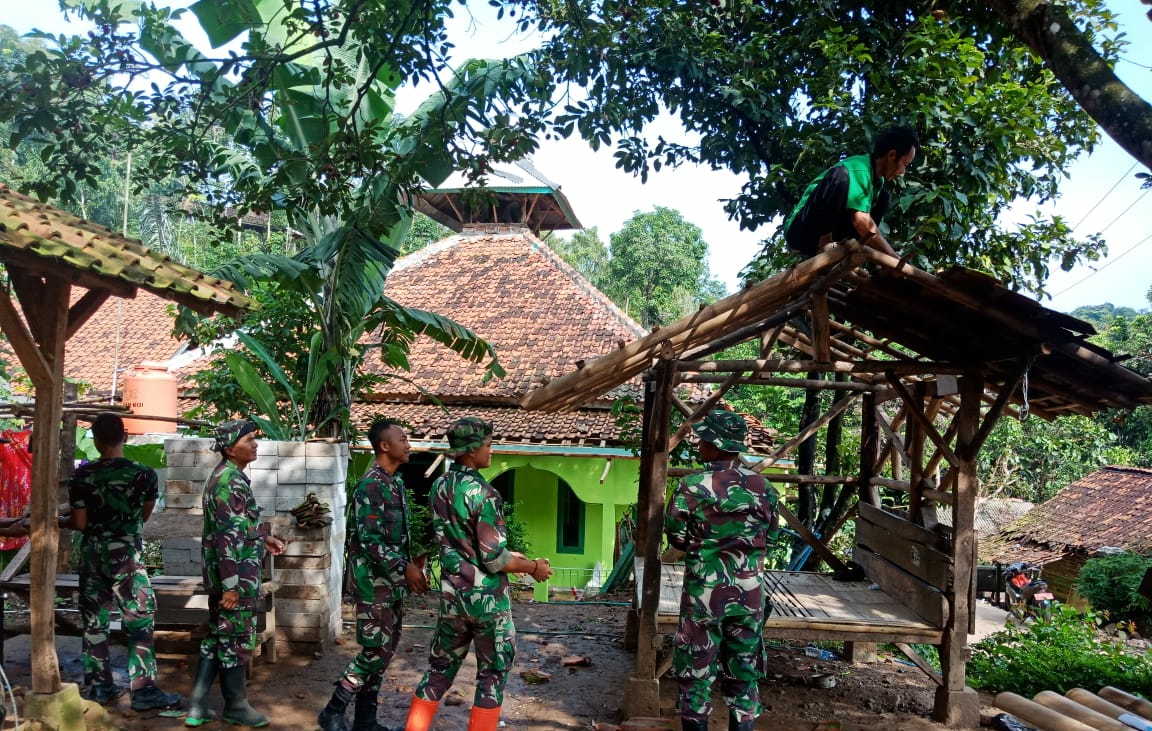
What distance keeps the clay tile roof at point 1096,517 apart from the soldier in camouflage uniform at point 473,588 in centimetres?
1722

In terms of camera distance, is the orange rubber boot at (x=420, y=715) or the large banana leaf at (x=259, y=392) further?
the large banana leaf at (x=259, y=392)

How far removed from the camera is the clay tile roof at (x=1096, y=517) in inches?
711

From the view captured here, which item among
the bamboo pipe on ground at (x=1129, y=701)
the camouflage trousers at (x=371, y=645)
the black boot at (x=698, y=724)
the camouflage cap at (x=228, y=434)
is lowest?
the bamboo pipe on ground at (x=1129, y=701)

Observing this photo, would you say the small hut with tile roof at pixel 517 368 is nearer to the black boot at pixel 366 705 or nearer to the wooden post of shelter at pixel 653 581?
the wooden post of shelter at pixel 653 581

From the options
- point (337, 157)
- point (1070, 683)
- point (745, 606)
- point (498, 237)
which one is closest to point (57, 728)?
point (745, 606)

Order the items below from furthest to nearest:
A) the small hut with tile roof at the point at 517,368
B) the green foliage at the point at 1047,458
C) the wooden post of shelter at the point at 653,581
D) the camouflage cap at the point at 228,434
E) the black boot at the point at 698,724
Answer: the green foliage at the point at 1047,458, the small hut with tile roof at the point at 517,368, the wooden post of shelter at the point at 653,581, the camouflage cap at the point at 228,434, the black boot at the point at 698,724

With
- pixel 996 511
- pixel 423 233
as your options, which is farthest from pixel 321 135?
pixel 423 233

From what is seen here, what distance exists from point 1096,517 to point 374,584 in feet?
63.5

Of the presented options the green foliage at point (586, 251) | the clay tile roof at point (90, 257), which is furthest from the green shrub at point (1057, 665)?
the green foliage at point (586, 251)

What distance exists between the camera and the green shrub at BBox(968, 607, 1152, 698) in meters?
6.56

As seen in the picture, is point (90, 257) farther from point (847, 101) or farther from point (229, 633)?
point (847, 101)

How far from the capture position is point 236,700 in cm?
511

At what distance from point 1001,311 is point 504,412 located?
28.8 feet

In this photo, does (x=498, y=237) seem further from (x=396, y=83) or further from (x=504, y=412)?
(x=396, y=83)
